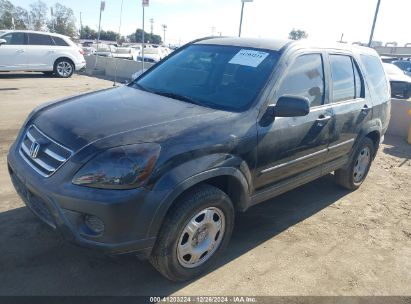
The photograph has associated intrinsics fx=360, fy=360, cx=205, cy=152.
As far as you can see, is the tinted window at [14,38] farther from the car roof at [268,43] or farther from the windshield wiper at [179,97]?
the windshield wiper at [179,97]

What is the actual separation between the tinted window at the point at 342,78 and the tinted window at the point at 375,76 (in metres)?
0.47

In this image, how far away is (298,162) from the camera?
144 inches

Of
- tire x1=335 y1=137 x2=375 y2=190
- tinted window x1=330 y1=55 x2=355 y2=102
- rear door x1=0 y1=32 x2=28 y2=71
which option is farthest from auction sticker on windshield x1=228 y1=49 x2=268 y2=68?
rear door x1=0 y1=32 x2=28 y2=71

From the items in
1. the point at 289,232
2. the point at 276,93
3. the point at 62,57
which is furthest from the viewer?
the point at 62,57

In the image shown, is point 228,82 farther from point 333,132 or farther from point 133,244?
point 133,244

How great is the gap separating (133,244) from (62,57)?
1390 centimetres

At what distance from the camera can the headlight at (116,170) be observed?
2.35 m

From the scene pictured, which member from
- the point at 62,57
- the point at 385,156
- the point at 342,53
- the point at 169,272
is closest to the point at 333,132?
the point at 342,53

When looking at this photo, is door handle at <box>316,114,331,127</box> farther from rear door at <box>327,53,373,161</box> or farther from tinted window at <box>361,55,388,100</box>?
tinted window at <box>361,55,388,100</box>

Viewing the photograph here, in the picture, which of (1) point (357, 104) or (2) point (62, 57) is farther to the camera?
(2) point (62, 57)

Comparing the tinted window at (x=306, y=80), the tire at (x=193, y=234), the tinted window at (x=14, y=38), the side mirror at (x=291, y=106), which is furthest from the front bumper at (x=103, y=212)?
the tinted window at (x=14, y=38)

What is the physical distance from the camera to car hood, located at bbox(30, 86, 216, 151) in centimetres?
257

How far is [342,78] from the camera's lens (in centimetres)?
416

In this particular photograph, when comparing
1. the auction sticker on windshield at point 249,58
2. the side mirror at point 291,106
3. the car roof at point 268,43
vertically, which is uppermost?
the car roof at point 268,43
